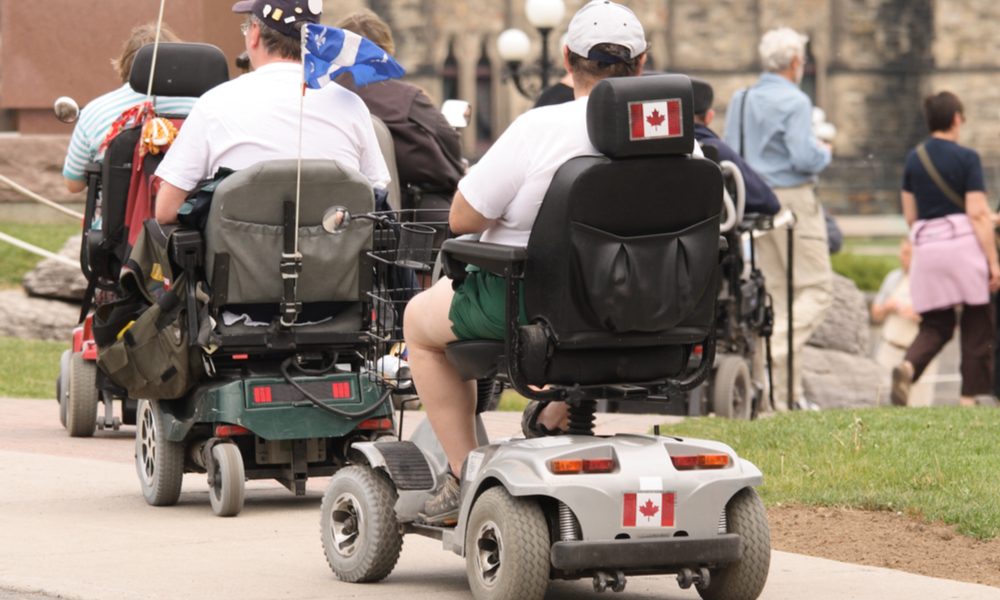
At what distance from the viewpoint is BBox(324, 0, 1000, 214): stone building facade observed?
5222 cm

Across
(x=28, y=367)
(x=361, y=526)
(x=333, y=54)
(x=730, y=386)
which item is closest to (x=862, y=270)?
(x=28, y=367)

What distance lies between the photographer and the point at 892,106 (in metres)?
55.5

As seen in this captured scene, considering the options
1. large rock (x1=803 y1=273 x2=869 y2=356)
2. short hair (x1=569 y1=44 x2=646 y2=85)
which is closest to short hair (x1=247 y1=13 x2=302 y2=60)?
short hair (x1=569 y1=44 x2=646 y2=85)

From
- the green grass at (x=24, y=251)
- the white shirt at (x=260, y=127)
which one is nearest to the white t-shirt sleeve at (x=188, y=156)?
the white shirt at (x=260, y=127)

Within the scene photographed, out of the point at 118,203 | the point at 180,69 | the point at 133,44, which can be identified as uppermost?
the point at 133,44

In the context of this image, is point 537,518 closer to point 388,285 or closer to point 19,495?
point 388,285

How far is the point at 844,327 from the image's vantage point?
16.8 metres

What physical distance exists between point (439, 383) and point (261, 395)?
156 cm

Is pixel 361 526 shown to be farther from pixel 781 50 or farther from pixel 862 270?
pixel 862 270

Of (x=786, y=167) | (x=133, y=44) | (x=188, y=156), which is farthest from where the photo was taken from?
(x=786, y=167)

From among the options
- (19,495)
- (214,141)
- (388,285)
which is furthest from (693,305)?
(19,495)

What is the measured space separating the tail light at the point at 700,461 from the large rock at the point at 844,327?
12.4 meters

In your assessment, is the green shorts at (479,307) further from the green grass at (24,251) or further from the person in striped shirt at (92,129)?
the green grass at (24,251)

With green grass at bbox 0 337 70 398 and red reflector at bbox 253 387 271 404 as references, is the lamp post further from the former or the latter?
red reflector at bbox 253 387 271 404
